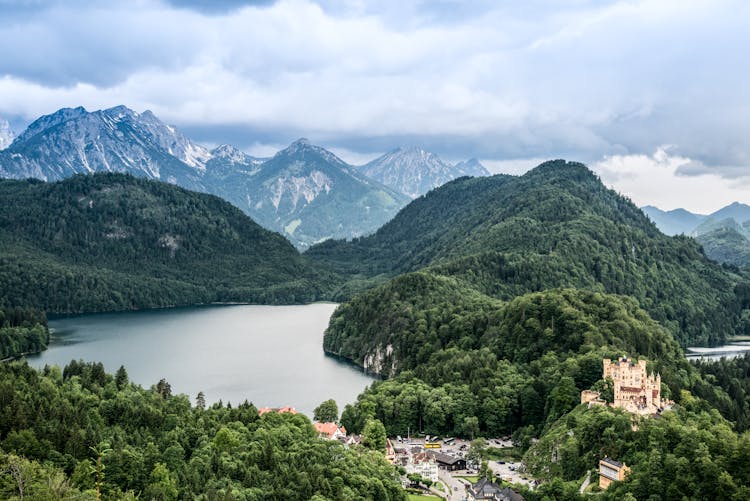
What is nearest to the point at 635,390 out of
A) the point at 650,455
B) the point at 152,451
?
the point at 650,455

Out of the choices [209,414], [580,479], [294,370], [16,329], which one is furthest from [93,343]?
[580,479]

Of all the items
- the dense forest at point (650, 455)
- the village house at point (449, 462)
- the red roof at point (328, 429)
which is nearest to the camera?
the dense forest at point (650, 455)

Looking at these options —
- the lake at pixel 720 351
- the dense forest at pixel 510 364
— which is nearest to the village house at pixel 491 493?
the dense forest at pixel 510 364

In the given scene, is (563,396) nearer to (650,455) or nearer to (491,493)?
(491,493)

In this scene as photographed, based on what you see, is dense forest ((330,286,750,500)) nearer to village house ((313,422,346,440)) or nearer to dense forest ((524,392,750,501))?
dense forest ((524,392,750,501))

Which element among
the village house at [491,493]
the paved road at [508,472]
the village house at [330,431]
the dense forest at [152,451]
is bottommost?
the paved road at [508,472]

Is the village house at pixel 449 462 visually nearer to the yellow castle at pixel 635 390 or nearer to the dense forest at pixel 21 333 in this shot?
the yellow castle at pixel 635 390
